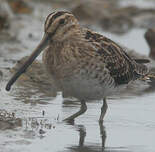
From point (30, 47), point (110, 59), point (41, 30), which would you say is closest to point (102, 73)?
point (110, 59)

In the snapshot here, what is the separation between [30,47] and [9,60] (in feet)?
5.97

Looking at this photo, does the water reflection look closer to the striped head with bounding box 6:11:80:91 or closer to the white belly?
the white belly

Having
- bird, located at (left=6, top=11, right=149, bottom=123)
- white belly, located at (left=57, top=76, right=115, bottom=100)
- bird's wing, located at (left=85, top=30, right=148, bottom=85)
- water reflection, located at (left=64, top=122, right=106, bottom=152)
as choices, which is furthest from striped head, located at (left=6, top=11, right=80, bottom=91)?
water reflection, located at (left=64, top=122, right=106, bottom=152)

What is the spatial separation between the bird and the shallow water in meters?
0.34

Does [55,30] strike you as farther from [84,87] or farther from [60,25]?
[84,87]

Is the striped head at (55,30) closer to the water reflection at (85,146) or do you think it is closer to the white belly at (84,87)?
the white belly at (84,87)

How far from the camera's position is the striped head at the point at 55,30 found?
792cm

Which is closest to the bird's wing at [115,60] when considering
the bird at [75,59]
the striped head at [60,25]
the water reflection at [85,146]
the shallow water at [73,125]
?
the bird at [75,59]

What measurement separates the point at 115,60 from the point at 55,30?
48.1 inches

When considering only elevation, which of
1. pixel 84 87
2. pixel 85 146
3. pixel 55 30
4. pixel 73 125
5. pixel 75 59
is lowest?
pixel 85 146

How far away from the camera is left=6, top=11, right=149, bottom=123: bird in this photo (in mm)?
7996

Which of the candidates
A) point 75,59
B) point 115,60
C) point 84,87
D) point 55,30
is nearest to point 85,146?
point 84,87

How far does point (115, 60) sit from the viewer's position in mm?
8828

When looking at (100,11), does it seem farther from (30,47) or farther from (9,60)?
(9,60)
